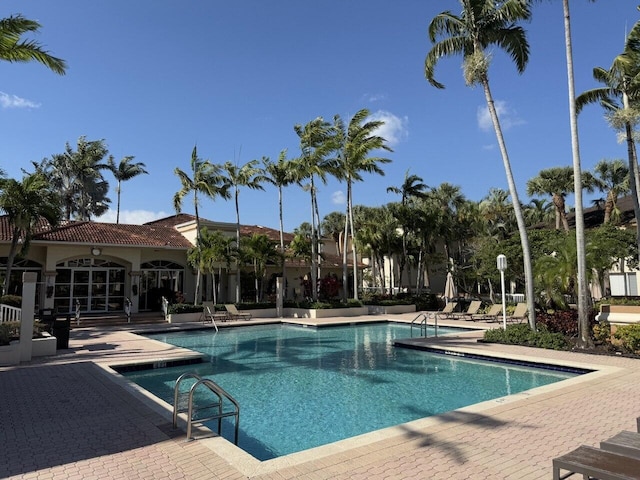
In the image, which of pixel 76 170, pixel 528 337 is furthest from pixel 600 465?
pixel 76 170

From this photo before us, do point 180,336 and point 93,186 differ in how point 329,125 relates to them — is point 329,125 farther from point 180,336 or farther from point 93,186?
point 93,186

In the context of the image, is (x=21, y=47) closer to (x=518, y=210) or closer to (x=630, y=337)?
(x=518, y=210)

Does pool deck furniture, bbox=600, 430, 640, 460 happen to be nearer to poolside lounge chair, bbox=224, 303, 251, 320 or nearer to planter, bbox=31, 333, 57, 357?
planter, bbox=31, 333, 57, 357

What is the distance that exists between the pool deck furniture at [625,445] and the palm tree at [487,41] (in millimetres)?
10321

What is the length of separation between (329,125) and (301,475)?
2373 cm

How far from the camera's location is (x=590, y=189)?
34812 millimetres

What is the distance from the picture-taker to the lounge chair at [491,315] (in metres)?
21.7

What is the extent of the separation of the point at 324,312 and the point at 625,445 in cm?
2060

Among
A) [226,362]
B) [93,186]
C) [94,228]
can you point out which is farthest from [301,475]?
[93,186]

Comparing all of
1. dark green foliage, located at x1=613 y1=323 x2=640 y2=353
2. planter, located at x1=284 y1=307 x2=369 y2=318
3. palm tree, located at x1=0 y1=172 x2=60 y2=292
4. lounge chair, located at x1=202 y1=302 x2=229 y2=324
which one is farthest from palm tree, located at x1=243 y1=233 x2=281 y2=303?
dark green foliage, located at x1=613 y1=323 x2=640 y2=353

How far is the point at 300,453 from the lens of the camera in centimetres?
514

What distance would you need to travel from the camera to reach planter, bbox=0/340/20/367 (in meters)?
10.7

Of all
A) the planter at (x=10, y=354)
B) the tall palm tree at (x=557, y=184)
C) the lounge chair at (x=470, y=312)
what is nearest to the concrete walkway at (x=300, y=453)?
the planter at (x=10, y=354)

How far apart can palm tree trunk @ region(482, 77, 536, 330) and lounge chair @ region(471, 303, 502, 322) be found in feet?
24.9
